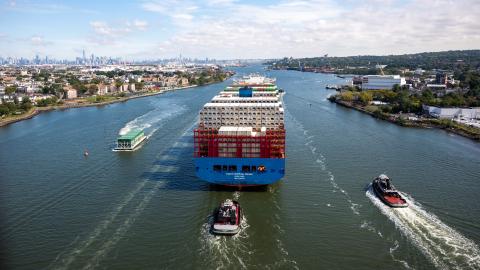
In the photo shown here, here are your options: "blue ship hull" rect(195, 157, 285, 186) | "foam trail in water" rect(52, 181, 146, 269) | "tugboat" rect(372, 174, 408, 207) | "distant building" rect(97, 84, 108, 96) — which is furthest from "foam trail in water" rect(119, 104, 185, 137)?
"distant building" rect(97, 84, 108, 96)

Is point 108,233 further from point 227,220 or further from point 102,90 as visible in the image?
point 102,90

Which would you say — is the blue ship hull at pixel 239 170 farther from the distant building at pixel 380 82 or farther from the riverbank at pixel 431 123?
the distant building at pixel 380 82

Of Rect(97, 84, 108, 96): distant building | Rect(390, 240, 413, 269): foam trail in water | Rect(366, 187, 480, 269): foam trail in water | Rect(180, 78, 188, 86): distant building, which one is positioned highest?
Rect(180, 78, 188, 86): distant building

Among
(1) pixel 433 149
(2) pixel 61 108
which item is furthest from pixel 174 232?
(2) pixel 61 108

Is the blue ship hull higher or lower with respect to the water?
higher

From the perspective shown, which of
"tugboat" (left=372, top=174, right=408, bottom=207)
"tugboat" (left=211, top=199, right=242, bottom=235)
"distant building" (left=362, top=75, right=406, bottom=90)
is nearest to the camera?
"tugboat" (left=211, top=199, right=242, bottom=235)

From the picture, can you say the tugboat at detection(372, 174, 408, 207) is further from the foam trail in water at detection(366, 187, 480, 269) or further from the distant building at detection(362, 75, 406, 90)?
the distant building at detection(362, 75, 406, 90)
